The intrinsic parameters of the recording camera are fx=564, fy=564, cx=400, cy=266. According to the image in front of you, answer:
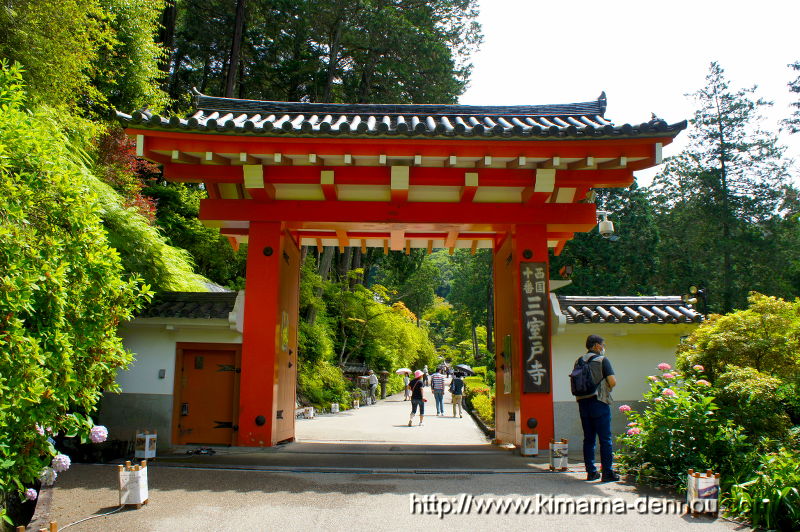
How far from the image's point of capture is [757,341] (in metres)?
6.46

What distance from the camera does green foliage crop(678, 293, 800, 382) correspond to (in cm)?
641

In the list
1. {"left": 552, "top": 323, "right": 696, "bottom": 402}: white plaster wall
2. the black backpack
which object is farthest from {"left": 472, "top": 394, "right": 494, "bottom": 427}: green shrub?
the black backpack

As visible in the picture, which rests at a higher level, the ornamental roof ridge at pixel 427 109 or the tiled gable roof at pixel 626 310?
the ornamental roof ridge at pixel 427 109

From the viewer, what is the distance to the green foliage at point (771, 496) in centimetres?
419

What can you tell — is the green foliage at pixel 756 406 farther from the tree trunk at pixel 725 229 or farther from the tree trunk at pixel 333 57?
the tree trunk at pixel 725 229

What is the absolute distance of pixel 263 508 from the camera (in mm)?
4832

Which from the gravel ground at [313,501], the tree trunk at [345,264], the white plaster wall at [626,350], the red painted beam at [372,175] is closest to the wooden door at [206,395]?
the gravel ground at [313,501]

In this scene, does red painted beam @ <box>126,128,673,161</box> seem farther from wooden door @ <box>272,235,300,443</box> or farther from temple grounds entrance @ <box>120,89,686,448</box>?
wooden door @ <box>272,235,300,443</box>

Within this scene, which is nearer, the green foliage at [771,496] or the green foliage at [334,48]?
the green foliage at [771,496]

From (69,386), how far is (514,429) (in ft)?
19.6

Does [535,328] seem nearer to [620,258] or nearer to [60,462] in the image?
[60,462]

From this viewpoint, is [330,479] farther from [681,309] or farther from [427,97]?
[427,97]

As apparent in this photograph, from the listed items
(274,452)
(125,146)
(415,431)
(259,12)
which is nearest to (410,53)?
(259,12)

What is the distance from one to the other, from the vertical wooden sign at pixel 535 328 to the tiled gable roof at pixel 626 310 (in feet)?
1.49
